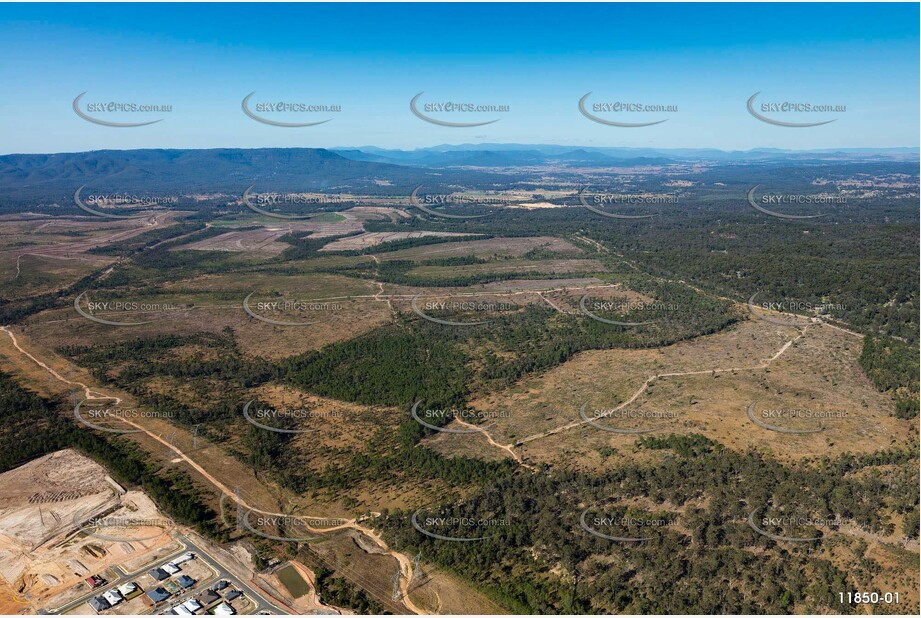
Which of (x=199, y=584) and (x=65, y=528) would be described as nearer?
(x=199, y=584)

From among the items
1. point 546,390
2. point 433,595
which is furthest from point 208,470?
point 546,390
